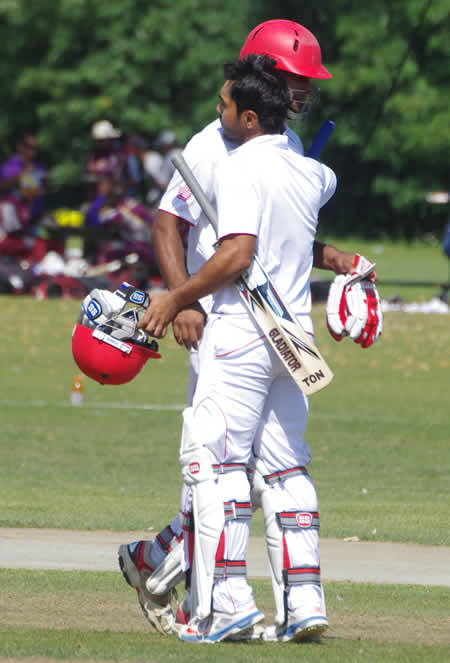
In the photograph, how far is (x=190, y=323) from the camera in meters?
5.33

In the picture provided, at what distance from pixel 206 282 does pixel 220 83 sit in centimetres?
4801

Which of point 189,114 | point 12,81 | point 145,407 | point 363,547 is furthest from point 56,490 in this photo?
point 12,81

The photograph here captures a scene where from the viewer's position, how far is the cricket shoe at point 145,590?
5.51 metres

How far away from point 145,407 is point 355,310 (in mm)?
7496

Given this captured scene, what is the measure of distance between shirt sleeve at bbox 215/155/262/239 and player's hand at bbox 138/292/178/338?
1.04ft

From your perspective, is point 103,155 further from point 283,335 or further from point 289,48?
point 283,335

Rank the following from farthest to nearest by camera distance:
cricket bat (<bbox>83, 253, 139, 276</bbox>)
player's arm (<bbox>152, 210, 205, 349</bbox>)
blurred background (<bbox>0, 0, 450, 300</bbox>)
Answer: blurred background (<bbox>0, 0, 450, 300</bbox>) → cricket bat (<bbox>83, 253, 139, 276</bbox>) → player's arm (<bbox>152, 210, 205, 349</bbox>)

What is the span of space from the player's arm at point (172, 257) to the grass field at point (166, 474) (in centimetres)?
110

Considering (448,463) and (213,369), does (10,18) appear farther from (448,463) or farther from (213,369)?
(213,369)

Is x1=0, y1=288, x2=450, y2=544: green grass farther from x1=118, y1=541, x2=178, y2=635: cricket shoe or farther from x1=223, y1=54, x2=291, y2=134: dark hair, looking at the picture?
x1=223, y1=54, x2=291, y2=134: dark hair

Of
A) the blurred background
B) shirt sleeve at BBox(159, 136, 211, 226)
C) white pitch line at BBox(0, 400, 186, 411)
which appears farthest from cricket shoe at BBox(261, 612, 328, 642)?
the blurred background

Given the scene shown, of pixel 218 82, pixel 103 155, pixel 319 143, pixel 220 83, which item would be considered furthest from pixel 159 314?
pixel 218 82

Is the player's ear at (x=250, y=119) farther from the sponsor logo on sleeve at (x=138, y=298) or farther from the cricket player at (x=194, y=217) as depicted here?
the sponsor logo on sleeve at (x=138, y=298)

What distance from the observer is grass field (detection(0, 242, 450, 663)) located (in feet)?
17.3
